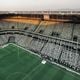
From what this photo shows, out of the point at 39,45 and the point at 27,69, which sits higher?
the point at 39,45

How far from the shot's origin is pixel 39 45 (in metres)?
28.7

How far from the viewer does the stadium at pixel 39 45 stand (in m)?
20.3

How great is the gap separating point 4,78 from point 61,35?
15.1m

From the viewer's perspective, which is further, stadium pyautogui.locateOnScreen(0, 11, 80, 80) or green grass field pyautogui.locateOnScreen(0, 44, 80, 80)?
stadium pyautogui.locateOnScreen(0, 11, 80, 80)

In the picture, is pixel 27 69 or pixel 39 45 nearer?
pixel 27 69

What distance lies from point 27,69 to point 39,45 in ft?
28.7

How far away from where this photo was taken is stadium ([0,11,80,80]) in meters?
20.3

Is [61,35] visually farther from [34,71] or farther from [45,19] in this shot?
[34,71]

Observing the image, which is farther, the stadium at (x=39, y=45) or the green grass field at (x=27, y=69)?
the stadium at (x=39, y=45)

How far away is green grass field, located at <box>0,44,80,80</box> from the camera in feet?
62.8

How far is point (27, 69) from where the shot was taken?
68.2 ft

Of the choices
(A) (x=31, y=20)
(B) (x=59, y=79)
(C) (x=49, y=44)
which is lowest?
(B) (x=59, y=79)

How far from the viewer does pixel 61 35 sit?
94.2ft

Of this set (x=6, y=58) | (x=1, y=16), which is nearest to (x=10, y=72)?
(x=6, y=58)
